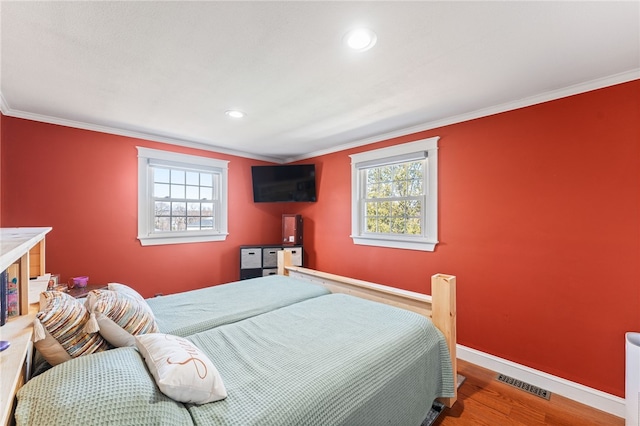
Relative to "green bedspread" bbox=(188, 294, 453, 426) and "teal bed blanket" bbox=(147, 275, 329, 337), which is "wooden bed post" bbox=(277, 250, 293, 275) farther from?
"green bedspread" bbox=(188, 294, 453, 426)

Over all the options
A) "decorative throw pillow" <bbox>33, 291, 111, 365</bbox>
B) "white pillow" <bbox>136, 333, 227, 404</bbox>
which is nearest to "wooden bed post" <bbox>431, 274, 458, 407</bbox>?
"white pillow" <bbox>136, 333, 227, 404</bbox>

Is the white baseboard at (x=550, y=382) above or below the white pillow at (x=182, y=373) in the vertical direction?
below

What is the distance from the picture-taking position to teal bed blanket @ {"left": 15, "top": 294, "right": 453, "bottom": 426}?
865 millimetres

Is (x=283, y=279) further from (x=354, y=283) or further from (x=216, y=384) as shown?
(x=216, y=384)

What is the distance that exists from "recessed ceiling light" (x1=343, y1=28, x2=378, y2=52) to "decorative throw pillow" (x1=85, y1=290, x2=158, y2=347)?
6.23 feet

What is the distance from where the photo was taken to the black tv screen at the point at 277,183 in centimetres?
437

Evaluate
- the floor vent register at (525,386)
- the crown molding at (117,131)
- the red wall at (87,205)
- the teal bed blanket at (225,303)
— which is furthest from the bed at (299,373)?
the crown molding at (117,131)

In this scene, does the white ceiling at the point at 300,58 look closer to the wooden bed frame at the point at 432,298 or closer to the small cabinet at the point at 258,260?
the wooden bed frame at the point at 432,298

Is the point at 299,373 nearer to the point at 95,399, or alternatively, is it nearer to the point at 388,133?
the point at 95,399

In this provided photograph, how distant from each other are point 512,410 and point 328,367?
67.0 inches

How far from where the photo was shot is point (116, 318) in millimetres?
1341

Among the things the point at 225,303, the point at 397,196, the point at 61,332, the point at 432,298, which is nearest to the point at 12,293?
the point at 61,332

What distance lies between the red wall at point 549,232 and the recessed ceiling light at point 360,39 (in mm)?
1663

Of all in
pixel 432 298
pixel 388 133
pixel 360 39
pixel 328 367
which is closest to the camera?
pixel 328 367
